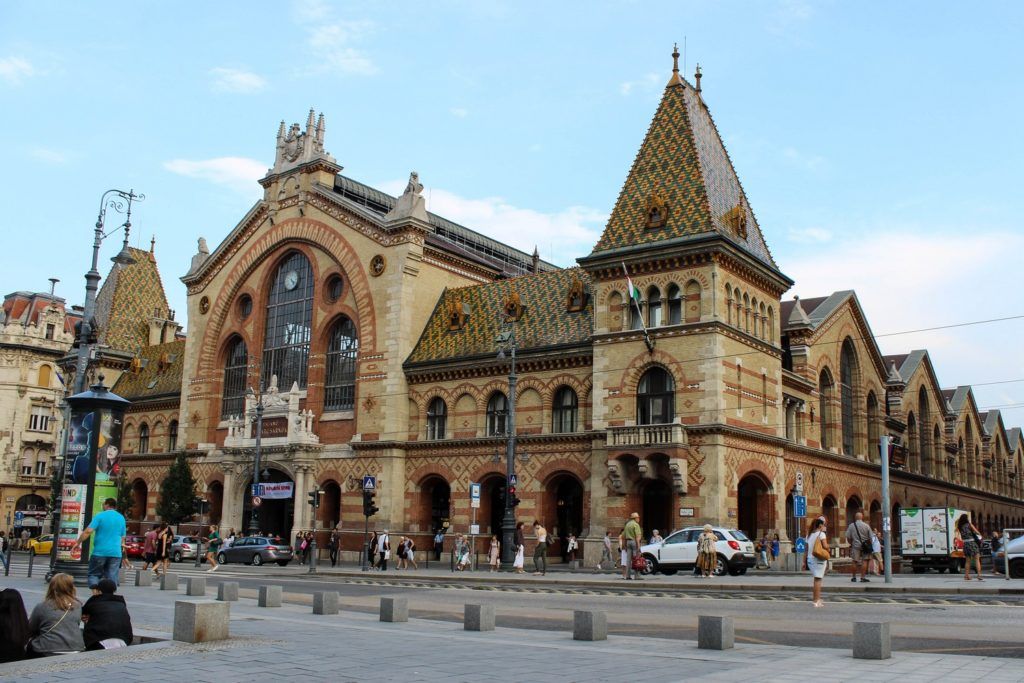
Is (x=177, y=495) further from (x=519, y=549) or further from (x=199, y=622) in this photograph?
(x=199, y=622)

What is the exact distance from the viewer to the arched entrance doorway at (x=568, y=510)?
1671 inches

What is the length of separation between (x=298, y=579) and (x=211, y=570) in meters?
5.83

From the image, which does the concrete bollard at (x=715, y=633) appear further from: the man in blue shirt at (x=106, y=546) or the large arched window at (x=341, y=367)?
the large arched window at (x=341, y=367)

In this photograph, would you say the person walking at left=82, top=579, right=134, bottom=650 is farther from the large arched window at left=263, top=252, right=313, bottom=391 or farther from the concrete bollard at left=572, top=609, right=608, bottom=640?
the large arched window at left=263, top=252, right=313, bottom=391

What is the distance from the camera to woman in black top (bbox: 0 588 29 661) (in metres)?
10.1

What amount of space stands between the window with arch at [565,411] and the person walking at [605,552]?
18.1 ft

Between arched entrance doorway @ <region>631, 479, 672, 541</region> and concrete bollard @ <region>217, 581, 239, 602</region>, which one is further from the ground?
arched entrance doorway @ <region>631, 479, 672, 541</region>

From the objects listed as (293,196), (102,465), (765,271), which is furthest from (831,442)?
(102,465)

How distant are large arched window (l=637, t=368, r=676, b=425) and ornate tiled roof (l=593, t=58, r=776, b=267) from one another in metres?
5.30

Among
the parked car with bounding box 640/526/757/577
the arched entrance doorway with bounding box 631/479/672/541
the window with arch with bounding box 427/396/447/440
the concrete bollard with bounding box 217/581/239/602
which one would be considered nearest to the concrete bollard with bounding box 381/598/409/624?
the concrete bollard with bounding box 217/581/239/602

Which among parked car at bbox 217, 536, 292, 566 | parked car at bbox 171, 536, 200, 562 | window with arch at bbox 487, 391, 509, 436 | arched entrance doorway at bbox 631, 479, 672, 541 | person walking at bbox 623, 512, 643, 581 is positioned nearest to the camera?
person walking at bbox 623, 512, 643, 581

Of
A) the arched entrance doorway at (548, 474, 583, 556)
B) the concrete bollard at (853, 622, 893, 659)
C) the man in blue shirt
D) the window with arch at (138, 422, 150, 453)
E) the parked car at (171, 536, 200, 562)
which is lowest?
the parked car at (171, 536, 200, 562)

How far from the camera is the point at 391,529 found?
1766 inches

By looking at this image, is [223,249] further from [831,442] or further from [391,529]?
[831,442]
